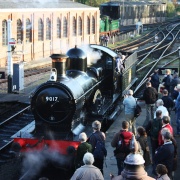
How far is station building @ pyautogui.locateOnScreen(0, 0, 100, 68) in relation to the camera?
2933 centimetres

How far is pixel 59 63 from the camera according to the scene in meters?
11.3

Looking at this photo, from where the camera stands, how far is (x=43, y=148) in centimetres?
1065

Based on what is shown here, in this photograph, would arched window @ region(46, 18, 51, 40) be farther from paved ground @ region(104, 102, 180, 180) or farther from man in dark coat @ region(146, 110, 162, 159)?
man in dark coat @ region(146, 110, 162, 159)

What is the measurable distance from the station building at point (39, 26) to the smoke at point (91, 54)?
452 inches

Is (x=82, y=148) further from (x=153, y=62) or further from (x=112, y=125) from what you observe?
(x=153, y=62)

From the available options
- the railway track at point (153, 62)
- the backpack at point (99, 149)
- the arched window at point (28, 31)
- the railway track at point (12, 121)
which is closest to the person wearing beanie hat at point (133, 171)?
the backpack at point (99, 149)

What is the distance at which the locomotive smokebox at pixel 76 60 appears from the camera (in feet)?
41.6

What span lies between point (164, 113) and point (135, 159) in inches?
208

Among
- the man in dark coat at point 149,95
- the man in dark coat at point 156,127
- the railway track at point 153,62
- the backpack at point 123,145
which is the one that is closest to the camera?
the backpack at point 123,145

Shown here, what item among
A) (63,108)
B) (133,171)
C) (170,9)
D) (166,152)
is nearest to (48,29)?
(63,108)

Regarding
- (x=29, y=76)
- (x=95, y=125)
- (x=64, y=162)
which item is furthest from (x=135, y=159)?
(x=29, y=76)

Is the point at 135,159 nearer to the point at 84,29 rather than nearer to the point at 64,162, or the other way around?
the point at 64,162

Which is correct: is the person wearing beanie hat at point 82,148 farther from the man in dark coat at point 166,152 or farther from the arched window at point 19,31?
the arched window at point 19,31

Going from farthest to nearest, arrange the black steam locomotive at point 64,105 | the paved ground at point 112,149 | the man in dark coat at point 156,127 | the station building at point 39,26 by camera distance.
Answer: the station building at point 39,26, the black steam locomotive at point 64,105, the paved ground at point 112,149, the man in dark coat at point 156,127
